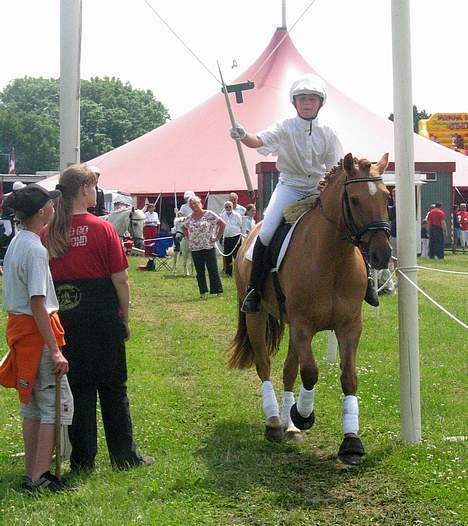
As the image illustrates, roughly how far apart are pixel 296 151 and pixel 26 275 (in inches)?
103

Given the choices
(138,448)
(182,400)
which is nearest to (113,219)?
(182,400)

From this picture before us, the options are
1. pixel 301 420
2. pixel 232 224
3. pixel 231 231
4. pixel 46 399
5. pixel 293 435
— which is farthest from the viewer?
pixel 232 224

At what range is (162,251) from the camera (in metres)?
26.4

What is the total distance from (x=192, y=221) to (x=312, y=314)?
11046 millimetres

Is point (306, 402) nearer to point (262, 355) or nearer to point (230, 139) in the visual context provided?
point (262, 355)

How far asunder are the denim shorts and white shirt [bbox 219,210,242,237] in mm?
14596

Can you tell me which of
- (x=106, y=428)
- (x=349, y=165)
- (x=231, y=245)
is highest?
(x=349, y=165)

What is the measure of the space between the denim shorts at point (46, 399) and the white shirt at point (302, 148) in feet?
8.46

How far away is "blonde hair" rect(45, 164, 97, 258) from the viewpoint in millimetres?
5727

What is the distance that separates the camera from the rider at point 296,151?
22.4 ft

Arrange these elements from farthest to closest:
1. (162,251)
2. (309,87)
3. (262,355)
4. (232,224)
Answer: (162,251), (232,224), (262,355), (309,87)

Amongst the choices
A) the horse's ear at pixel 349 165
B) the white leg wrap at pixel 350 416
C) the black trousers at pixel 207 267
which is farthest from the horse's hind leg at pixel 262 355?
the black trousers at pixel 207 267

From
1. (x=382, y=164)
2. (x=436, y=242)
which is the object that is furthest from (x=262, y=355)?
(x=436, y=242)

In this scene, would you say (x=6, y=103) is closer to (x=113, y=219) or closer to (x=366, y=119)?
(x=366, y=119)
